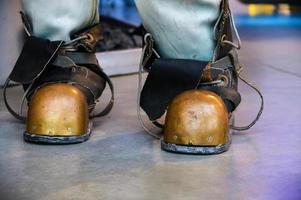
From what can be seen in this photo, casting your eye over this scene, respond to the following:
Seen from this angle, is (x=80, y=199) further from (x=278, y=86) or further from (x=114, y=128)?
(x=278, y=86)

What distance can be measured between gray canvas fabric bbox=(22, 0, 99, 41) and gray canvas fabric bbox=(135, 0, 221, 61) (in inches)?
4.6

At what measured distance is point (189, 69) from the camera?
0.97 meters

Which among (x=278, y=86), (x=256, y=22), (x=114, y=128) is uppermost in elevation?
(x=114, y=128)

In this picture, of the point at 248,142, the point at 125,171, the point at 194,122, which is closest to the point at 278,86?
the point at 248,142

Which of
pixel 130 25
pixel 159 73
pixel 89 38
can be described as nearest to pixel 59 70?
pixel 89 38

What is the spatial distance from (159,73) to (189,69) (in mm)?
55

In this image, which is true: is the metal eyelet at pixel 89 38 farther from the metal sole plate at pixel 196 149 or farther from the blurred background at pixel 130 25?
the blurred background at pixel 130 25

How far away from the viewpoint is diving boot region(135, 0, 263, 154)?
0.92 m

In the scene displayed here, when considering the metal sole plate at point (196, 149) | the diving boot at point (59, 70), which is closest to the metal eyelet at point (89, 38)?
the diving boot at point (59, 70)

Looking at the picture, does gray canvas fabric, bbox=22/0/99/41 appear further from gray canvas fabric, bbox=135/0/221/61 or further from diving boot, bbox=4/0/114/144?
gray canvas fabric, bbox=135/0/221/61

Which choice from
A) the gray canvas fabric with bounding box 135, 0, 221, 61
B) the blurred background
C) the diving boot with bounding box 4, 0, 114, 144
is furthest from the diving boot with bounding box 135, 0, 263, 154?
the blurred background

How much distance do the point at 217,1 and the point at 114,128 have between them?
1.02ft

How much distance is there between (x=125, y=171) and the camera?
851 millimetres

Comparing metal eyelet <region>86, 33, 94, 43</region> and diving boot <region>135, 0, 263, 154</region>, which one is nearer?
diving boot <region>135, 0, 263, 154</region>
